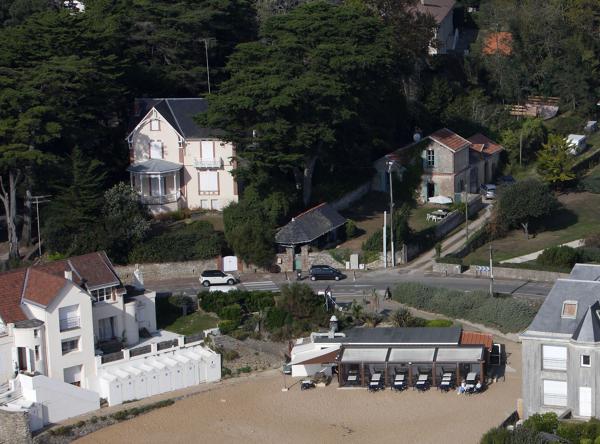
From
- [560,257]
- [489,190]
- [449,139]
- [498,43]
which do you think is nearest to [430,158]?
[449,139]

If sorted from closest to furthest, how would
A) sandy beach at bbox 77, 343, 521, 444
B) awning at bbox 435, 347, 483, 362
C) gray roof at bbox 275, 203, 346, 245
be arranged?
1. sandy beach at bbox 77, 343, 521, 444
2. awning at bbox 435, 347, 483, 362
3. gray roof at bbox 275, 203, 346, 245

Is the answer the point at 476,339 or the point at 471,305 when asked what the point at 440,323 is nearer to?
the point at 471,305

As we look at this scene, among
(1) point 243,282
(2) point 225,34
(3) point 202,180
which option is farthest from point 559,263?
(2) point 225,34

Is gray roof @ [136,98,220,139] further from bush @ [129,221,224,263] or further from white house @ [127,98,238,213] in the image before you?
bush @ [129,221,224,263]

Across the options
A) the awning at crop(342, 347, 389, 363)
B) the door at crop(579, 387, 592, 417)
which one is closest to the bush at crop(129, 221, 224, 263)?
the awning at crop(342, 347, 389, 363)

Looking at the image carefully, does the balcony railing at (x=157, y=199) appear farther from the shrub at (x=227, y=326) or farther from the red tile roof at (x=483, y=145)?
the red tile roof at (x=483, y=145)

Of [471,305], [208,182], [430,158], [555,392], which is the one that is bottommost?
[555,392]

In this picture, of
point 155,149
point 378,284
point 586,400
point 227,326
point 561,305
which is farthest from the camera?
point 155,149
